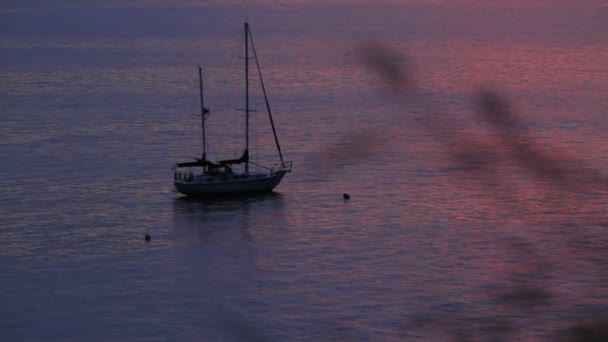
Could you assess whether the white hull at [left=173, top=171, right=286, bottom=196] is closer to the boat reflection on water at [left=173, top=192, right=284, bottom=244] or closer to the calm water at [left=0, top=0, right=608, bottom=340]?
the boat reflection on water at [left=173, top=192, right=284, bottom=244]

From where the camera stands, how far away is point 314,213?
133 ft

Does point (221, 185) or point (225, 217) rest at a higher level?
point (221, 185)

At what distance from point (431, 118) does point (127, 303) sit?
85.5ft

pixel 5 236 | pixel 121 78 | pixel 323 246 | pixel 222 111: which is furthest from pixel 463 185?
pixel 121 78

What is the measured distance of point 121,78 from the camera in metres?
87.1

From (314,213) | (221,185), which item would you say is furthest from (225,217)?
(314,213)

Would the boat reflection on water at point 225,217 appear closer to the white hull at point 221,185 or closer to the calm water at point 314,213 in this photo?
the calm water at point 314,213

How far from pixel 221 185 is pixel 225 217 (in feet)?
10.5

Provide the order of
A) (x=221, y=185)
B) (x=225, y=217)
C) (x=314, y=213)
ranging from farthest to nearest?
(x=221, y=185) → (x=314, y=213) → (x=225, y=217)

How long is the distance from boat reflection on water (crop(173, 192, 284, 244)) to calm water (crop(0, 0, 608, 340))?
0.44 ft

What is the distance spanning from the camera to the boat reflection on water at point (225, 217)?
37.2m

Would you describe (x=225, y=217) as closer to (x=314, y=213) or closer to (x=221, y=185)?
(x=221, y=185)

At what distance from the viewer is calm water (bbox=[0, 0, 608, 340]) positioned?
3924 millimetres

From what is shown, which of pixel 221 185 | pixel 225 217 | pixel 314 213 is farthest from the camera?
pixel 221 185
